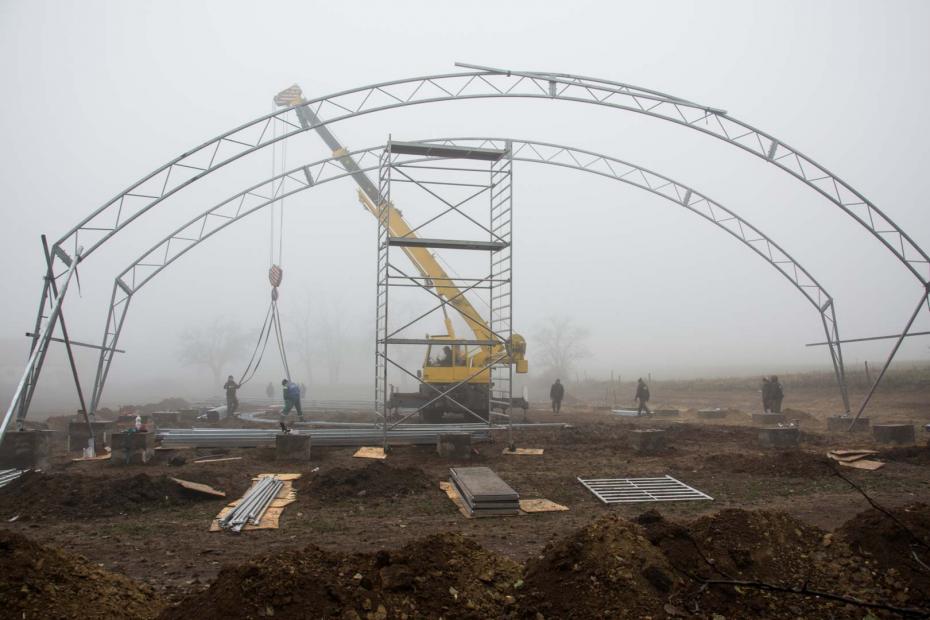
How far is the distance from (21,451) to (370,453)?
7.13 metres

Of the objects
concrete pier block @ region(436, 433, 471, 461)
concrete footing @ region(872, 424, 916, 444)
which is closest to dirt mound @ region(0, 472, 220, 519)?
concrete pier block @ region(436, 433, 471, 461)

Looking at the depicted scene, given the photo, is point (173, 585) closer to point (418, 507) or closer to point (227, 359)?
point (418, 507)

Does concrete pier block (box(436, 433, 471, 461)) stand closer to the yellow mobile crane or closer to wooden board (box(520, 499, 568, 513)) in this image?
wooden board (box(520, 499, 568, 513))

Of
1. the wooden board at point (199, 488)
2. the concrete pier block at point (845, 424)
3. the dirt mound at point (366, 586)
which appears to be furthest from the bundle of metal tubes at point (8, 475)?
the concrete pier block at point (845, 424)

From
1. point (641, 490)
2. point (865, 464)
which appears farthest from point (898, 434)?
point (641, 490)

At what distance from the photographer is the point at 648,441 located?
1391 cm

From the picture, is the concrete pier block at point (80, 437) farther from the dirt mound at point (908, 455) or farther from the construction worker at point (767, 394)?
the construction worker at point (767, 394)

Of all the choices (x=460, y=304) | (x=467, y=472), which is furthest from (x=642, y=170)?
(x=467, y=472)

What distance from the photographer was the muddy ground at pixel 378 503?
21.2ft

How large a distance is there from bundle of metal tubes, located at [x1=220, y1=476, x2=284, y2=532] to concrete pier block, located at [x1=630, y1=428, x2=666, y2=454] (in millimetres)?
8570

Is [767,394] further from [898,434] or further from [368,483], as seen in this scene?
[368,483]

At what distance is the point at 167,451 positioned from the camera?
1327 cm

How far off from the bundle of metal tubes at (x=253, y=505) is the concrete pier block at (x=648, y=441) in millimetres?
8570

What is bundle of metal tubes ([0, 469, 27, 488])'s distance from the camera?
983 cm
